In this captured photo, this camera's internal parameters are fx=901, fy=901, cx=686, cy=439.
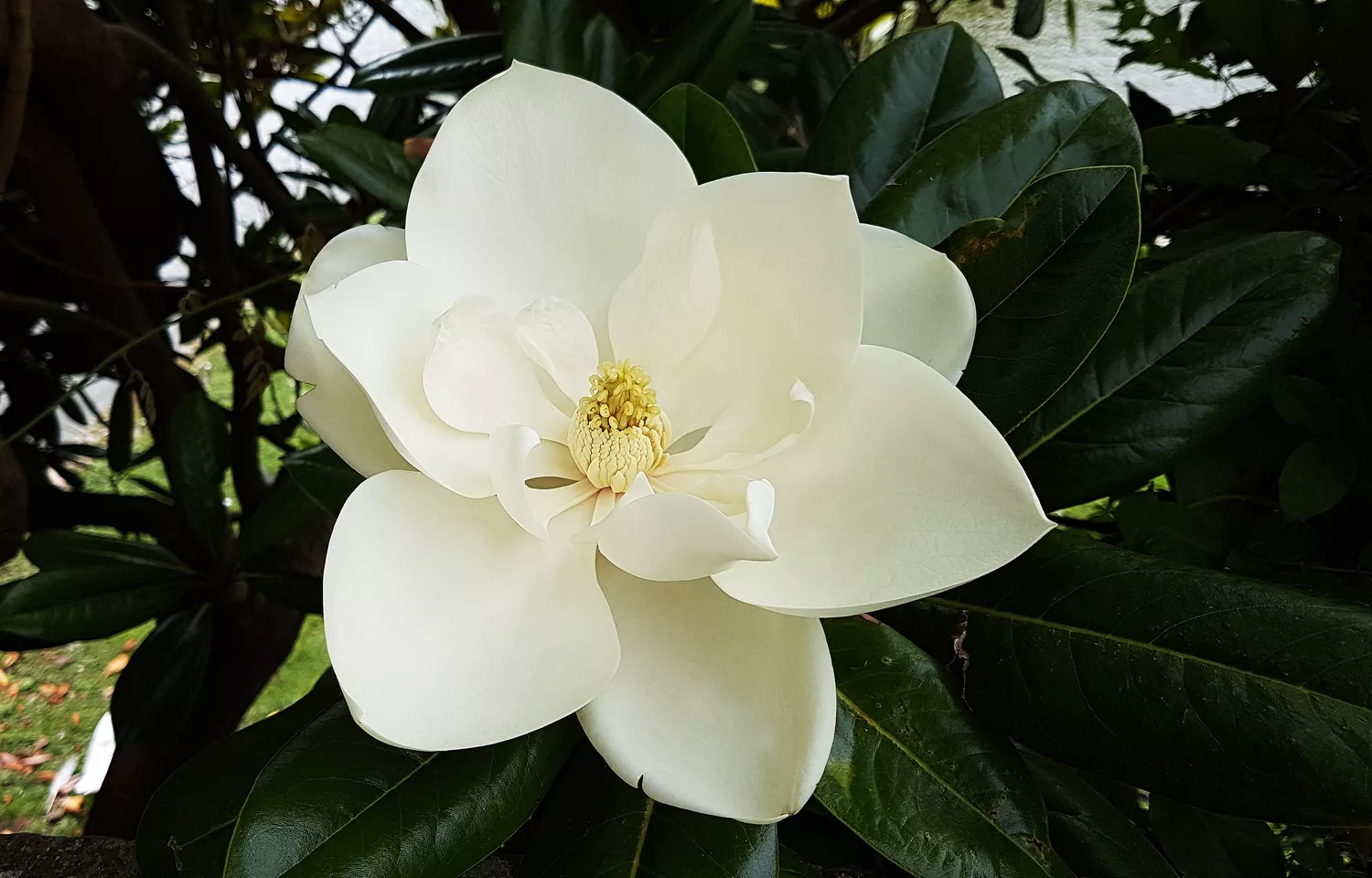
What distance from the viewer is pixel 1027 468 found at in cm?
65

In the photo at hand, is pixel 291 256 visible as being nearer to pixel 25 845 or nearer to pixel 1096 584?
pixel 25 845

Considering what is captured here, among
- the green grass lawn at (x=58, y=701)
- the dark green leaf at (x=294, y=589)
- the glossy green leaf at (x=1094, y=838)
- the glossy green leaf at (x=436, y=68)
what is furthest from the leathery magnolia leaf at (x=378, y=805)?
the green grass lawn at (x=58, y=701)

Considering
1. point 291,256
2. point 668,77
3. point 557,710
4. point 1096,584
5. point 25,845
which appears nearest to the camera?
point 557,710

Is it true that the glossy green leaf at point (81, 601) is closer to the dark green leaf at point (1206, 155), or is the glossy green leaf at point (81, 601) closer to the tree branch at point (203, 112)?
the tree branch at point (203, 112)

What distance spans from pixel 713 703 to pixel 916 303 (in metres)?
0.25

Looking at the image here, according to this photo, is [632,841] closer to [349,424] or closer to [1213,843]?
[349,424]

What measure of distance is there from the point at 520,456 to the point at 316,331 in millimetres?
112

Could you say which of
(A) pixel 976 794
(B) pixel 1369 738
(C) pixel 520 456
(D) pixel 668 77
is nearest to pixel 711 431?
(C) pixel 520 456

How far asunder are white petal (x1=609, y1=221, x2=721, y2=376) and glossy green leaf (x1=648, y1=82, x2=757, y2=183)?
0.36ft

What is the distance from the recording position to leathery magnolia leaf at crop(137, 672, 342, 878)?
1.75ft

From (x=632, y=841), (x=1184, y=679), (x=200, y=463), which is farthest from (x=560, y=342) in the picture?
(x=200, y=463)

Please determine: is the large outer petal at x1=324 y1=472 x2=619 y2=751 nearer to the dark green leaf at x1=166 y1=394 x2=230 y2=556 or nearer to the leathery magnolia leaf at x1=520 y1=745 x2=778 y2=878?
the leathery magnolia leaf at x1=520 y1=745 x2=778 y2=878

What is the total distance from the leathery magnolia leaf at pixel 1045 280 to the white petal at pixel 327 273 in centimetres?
35

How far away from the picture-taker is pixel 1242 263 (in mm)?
617
